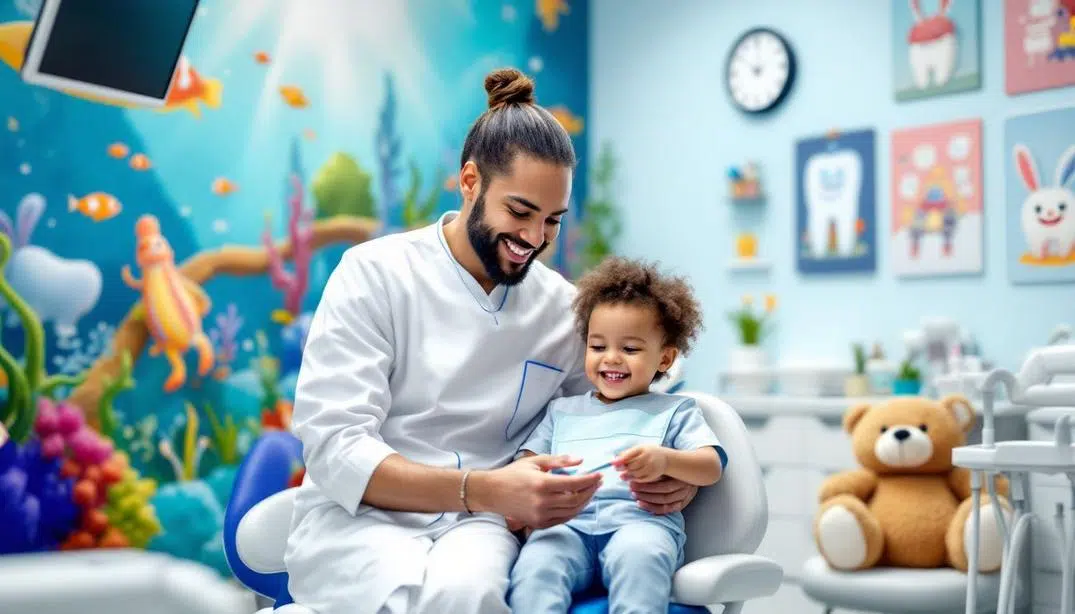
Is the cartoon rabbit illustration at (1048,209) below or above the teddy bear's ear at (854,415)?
above

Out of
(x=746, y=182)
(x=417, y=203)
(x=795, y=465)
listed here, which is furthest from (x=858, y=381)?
(x=417, y=203)

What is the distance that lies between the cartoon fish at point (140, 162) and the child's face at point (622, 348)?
2.64 metres

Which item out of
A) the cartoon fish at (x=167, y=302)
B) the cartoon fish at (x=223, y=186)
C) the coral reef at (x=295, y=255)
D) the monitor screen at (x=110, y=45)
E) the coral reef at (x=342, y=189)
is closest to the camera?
the monitor screen at (x=110, y=45)

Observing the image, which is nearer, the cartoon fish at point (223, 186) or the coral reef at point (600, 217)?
the cartoon fish at point (223, 186)

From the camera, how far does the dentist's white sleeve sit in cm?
171

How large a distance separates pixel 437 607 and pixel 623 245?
415 centimetres

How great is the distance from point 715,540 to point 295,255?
9.94 feet

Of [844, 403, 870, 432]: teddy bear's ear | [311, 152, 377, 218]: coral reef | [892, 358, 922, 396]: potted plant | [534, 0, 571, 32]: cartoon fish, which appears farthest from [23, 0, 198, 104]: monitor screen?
[892, 358, 922, 396]: potted plant

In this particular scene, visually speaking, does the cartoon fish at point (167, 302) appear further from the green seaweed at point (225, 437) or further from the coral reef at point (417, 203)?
the coral reef at point (417, 203)

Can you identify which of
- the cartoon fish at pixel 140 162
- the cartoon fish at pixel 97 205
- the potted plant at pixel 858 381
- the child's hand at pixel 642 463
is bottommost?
the child's hand at pixel 642 463

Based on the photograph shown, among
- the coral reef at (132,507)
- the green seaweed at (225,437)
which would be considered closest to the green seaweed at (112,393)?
the coral reef at (132,507)

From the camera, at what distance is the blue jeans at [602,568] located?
1.62 meters

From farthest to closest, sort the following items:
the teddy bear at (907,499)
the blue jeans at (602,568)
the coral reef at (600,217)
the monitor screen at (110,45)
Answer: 1. the coral reef at (600,217)
2. the teddy bear at (907,499)
3. the monitor screen at (110,45)
4. the blue jeans at (602,568)

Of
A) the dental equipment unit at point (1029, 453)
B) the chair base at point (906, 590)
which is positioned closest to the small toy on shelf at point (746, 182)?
the chair base at point (906, 590)
